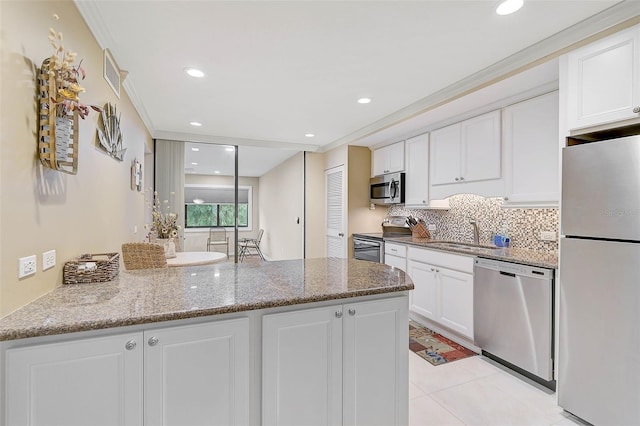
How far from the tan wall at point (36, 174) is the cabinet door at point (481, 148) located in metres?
3.20

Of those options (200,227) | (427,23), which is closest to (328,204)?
(200,227)

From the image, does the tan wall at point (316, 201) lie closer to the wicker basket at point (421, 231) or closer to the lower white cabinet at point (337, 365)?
the wicker basket at point (421, 231)

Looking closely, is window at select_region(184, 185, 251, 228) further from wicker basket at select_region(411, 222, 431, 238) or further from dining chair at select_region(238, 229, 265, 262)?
wicker basket at select_region(411, 222, 431, 238)

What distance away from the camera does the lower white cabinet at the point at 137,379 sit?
104 cm

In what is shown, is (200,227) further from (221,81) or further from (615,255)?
(615,255)

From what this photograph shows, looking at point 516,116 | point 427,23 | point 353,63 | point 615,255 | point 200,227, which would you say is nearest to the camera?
point 615,255

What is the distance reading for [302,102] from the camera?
3.37 metres

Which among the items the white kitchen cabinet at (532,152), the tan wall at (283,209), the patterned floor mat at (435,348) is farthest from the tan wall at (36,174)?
the tan wall at (283,209)

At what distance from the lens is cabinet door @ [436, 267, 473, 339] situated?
290cm

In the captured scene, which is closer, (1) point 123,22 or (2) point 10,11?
(2) point 10,11

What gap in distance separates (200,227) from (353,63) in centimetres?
509

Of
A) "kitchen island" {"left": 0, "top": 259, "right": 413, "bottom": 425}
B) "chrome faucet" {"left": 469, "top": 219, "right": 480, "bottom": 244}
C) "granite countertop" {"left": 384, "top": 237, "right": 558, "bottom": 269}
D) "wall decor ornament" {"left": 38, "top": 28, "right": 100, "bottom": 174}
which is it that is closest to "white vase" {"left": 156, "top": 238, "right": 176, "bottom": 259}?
"kitchen island" {"left": 0, "top": 259, "right": 413, "bottom": 425}

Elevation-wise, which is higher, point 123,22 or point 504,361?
point 123,22

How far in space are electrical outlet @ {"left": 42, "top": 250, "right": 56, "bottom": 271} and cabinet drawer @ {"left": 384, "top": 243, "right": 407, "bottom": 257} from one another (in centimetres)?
319
